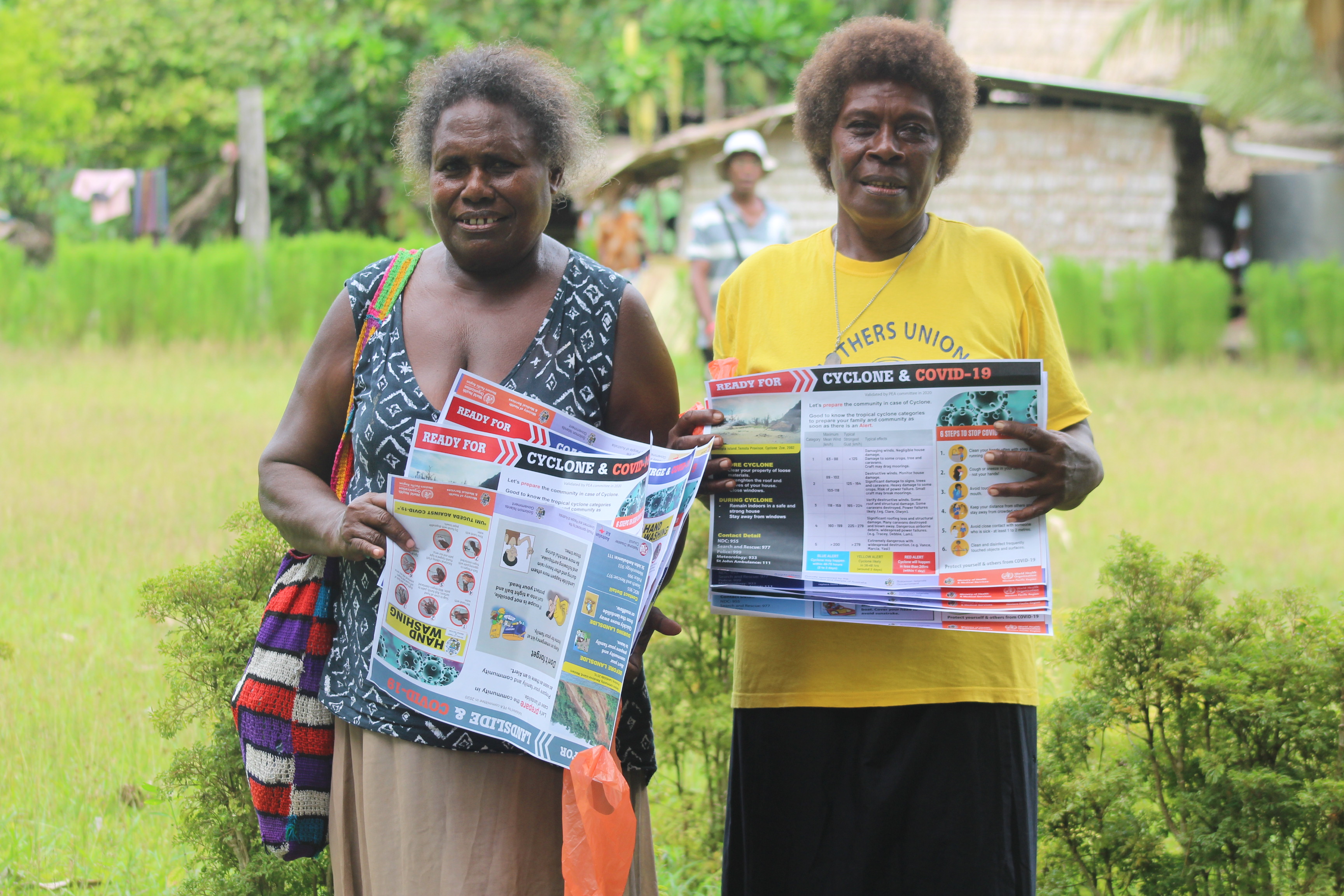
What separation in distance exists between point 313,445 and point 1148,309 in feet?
43.3

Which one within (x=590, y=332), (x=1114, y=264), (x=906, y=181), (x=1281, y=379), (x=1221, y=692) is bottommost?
(x=1221, y=692)

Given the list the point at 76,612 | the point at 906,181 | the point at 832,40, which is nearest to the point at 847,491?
the point at 906,181

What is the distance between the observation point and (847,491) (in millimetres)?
2111

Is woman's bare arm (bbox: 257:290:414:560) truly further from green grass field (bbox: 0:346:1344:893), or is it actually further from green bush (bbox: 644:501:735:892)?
green bush (bbox: 644:501:735:892)

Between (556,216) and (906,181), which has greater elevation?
(556,216)

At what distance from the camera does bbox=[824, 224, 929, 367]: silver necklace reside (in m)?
2.28

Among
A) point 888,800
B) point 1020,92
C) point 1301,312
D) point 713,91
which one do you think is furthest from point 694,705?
point 713,91

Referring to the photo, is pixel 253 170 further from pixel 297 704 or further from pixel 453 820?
pixel 453 820

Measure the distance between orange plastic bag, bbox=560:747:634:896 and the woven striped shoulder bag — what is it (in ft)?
1.80

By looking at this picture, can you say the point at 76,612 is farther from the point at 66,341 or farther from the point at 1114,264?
the point at 1114,264

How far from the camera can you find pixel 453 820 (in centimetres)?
198

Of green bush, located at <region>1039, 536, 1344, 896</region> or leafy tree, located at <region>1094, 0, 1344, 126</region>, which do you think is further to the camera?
leafy tree, located at <region>1094, 0, 1344, 126</region>

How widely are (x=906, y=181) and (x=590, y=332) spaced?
68cm

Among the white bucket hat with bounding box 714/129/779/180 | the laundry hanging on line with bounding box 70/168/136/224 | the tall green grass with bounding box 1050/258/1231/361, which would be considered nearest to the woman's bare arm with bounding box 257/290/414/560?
the white bucket hat with bounding box 714/129/779/180
